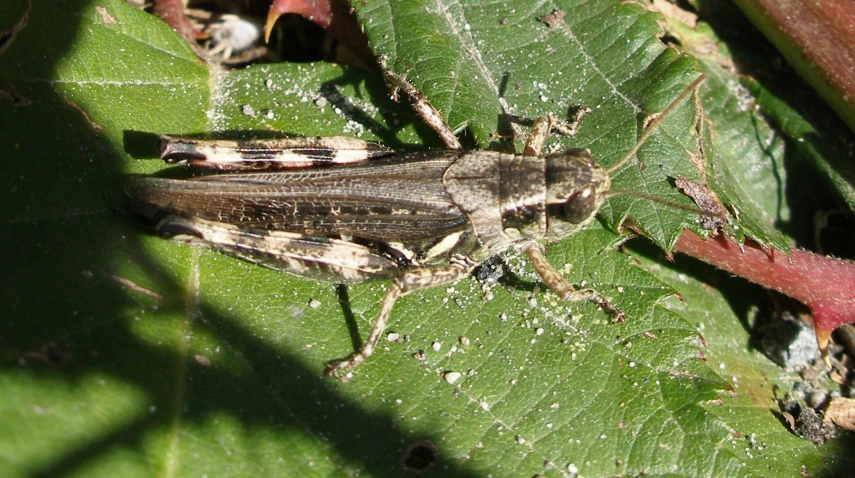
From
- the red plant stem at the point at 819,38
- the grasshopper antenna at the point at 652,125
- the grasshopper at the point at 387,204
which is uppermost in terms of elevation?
the red plant stem at the point at 819,38

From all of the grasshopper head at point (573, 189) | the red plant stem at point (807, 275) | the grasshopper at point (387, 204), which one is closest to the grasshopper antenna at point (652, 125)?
the grasshopper at point (387, 204)

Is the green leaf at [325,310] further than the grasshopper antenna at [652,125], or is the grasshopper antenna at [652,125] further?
the grasshopper antenna at [652,125]

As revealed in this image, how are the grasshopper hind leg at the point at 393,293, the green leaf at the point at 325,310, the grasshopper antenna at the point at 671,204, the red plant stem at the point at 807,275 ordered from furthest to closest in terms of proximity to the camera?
the red plant stem at the point at 807,275 → the grasshopper antenna at the point at 671,204 → the grasshopper hind leg at the point at 393,293 → the green leaf at the point at 325,310

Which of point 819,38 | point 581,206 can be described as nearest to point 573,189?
point 581,206

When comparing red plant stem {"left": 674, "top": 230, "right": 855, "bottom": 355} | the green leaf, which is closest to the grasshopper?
the green leaf

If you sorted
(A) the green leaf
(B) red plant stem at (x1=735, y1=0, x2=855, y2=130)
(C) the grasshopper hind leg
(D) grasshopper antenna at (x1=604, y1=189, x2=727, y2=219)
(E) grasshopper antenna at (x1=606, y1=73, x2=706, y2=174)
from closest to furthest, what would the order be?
(A) the green leaf
(C) the grasshopper hind leg
(D) grasshopper antenna at (x1=604, y1=189, x2=727, y2=219)
(E) grasshopper antenna at (x1=606, y1=73, x2=706, y2=174)
(B) red plant stem at (x1=735, y1=0, x2=855, y2=130)

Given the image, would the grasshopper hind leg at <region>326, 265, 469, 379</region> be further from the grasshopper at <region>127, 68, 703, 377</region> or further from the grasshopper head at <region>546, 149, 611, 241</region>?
the grasshopper head at <region>546, 149, 611, 241</region>

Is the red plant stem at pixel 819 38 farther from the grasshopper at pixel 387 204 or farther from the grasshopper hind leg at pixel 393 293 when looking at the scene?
the grasshopper hind leg at pixel 393 293

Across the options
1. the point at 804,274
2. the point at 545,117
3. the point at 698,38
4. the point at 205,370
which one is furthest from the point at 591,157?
the point at 205,370
